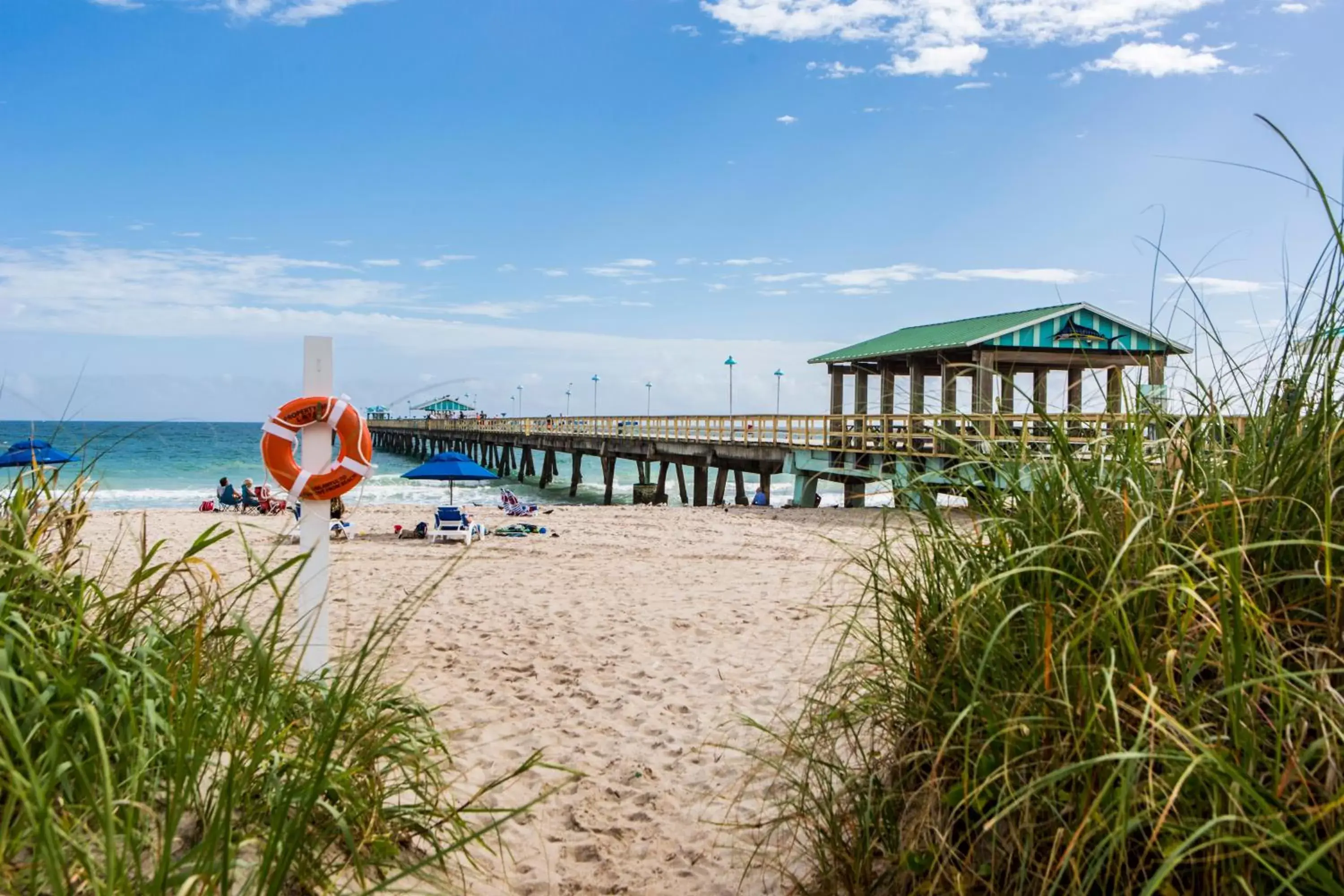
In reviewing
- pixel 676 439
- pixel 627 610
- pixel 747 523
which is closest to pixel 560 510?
pixel 747 523

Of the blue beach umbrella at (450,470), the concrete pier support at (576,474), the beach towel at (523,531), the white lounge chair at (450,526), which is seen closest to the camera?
the white lounge chair at (450,526)

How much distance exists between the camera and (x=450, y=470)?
14523mm

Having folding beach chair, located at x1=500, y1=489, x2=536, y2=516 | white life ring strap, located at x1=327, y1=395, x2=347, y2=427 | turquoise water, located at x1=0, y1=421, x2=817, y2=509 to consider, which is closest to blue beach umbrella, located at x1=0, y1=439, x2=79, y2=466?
turquoise water, located at x1=0, y1=421, x2=817, y2=509

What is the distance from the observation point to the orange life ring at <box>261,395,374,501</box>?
4.27 m

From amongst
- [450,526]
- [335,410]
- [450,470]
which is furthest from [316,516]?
[450,470]

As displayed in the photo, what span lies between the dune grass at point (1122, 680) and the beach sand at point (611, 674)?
0.40 m

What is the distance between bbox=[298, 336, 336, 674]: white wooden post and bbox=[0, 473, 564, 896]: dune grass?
1.04 meters

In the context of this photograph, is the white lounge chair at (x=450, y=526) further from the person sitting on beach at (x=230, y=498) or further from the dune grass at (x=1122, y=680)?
the dune grass at (x=1122, y=680)

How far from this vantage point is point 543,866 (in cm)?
305

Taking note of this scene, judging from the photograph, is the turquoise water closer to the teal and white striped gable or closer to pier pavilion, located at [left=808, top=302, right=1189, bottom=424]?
pier pavilion, located at [left=808, top=302, right=1189, bottom=424]

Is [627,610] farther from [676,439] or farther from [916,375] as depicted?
[676,439]

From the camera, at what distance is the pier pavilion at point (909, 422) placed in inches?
106

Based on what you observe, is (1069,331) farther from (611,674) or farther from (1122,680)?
(1122,680)

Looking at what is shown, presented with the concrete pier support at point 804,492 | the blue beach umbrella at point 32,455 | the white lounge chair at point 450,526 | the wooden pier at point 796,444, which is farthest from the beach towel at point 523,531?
the concrete pier support at point 804,492
